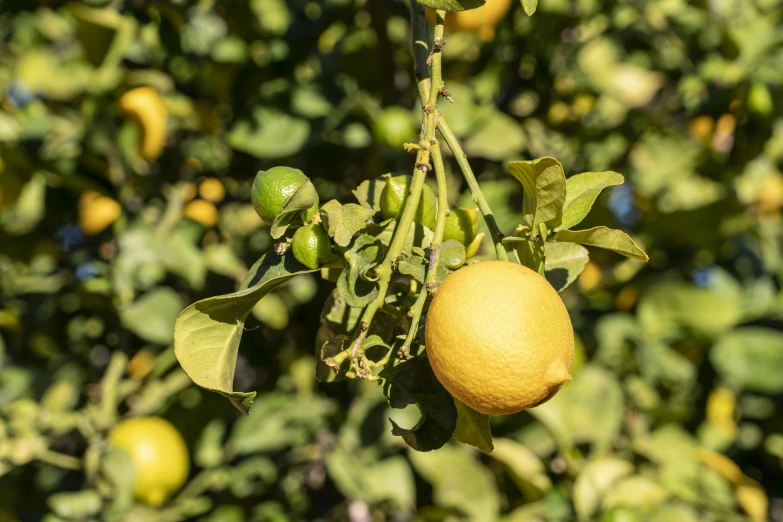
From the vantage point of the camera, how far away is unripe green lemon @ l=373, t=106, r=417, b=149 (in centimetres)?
116

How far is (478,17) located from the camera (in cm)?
123

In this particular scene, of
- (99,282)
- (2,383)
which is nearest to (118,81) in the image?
(99,282)

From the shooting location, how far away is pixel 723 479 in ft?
4.82

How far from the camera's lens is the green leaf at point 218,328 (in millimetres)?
561

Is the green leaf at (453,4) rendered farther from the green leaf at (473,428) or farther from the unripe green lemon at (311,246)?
the green leaf at (473,428)

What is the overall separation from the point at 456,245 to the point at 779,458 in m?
1.62

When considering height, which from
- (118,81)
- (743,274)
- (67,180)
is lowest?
(743,274)

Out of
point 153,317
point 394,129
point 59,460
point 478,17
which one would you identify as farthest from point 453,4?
point 59,460

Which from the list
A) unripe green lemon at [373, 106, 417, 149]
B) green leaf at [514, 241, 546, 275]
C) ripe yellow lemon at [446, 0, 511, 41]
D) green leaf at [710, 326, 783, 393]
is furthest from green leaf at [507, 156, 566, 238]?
→ green leaf at [710, 326, 783, 393]

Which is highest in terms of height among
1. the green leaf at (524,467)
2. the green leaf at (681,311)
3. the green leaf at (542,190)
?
the green leaf at (542,190)

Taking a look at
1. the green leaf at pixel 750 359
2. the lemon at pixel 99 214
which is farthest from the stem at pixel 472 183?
the green leaf at pixel 750 359

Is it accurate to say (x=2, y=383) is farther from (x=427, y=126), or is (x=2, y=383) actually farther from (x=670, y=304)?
(x=670, y=304)

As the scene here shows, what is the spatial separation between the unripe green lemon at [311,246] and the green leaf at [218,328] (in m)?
0.01

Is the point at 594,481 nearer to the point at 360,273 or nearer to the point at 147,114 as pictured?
the point at 360,273
